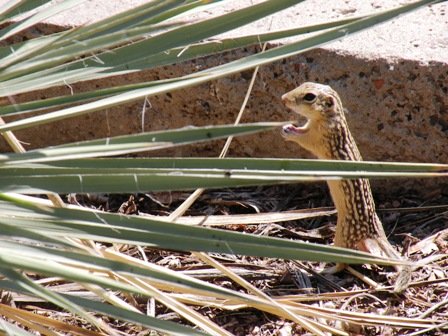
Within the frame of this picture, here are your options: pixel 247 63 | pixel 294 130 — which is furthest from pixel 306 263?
pixel 247 63

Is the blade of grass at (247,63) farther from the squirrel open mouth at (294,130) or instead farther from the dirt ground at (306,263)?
the squirrel open mouth at (294,130)

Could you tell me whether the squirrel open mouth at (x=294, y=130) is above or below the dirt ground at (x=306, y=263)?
above

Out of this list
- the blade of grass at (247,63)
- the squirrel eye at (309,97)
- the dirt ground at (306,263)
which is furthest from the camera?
the squirrel eye at (309,97)

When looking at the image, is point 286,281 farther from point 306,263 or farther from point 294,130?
point 294,130

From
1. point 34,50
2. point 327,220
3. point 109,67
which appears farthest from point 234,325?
point 34,50

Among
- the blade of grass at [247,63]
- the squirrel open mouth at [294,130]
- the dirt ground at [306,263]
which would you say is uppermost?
the blade of grass at [247,63]

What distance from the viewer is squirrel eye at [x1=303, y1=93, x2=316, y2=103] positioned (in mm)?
4781

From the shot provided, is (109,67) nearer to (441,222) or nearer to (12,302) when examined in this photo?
(12,302)

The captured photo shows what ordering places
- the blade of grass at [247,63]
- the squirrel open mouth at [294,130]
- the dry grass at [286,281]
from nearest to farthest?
the blade of grass at [247,63]
the dry grass at [286,281]
the squirrel open mouth at [294,130]

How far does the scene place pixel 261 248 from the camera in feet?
9.21

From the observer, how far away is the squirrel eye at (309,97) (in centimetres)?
478

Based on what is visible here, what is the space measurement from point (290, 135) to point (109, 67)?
1.79 meters

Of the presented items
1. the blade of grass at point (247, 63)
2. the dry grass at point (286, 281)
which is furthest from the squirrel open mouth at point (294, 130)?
the blade of grass at point (247, 63)

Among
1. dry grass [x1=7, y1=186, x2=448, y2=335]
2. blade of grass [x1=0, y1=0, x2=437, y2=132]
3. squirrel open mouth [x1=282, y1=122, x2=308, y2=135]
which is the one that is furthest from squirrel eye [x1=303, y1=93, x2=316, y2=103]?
blade of grass [x1=0, y1=0, x2=437, y2=132]
